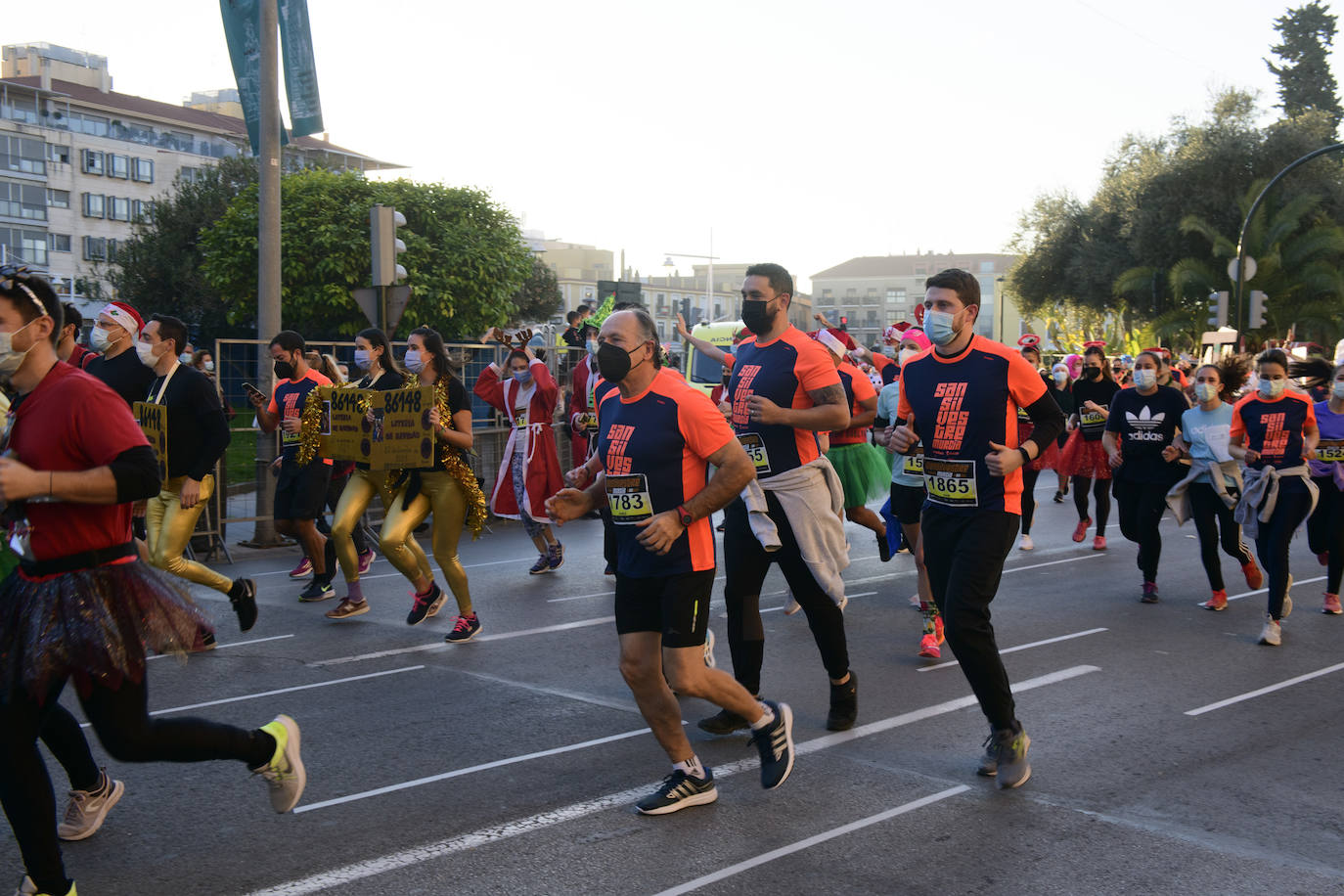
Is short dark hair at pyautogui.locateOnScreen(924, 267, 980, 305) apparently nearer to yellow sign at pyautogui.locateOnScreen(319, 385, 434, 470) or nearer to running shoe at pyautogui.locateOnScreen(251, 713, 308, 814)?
A: running shoe at pyautogui.locateOnScreen(251, 713, 308, 814)

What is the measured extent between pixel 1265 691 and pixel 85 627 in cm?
594

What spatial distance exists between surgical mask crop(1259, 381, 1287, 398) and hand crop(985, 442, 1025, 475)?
13.9 ft

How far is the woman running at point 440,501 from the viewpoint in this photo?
26.7 ft

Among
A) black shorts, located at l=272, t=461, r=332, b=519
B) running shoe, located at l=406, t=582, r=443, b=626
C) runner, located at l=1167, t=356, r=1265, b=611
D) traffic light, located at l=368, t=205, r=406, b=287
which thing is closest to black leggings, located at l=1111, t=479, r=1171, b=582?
runner, located at l=1167, t=356, r=1265, b=611

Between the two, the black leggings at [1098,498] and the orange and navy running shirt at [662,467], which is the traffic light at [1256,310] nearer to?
the black leggings at [1098,498]

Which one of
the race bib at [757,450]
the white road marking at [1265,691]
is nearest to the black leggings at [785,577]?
the race bib at [757,450]

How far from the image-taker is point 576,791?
200 inches

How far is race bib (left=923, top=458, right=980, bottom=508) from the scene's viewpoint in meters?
5.36

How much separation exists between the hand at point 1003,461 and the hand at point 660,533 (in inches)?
56.9

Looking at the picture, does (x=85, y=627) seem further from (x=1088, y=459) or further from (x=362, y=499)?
(x=1088, y=459)

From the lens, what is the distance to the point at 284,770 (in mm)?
4371

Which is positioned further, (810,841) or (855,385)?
(855,385)

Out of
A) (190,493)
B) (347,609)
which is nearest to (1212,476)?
(347,609)

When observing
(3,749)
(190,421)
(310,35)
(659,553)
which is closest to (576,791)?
(659,553)
